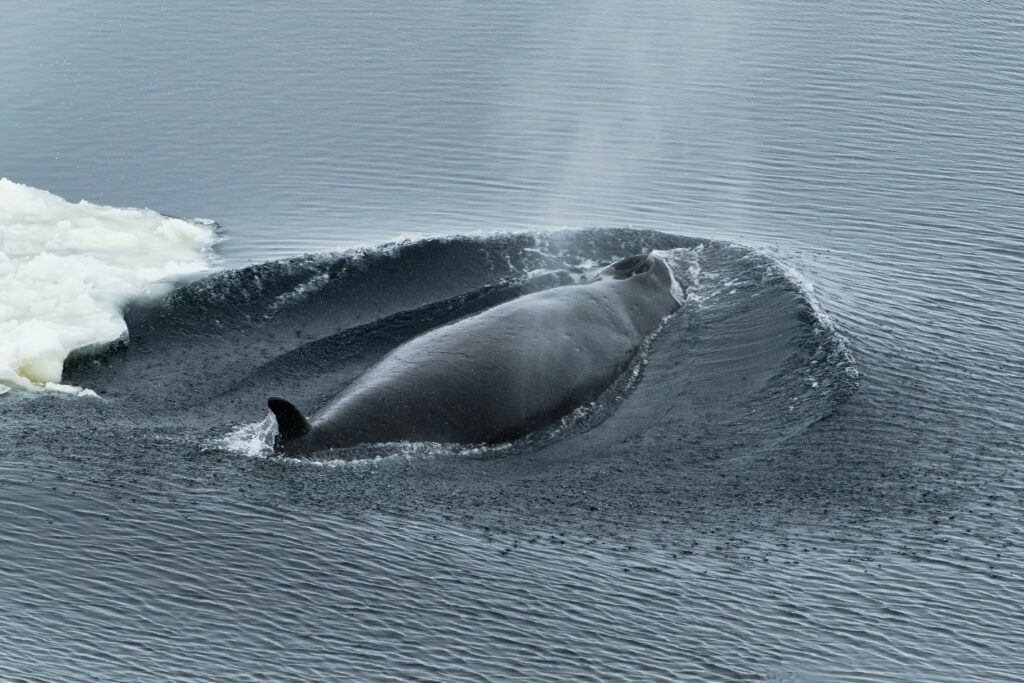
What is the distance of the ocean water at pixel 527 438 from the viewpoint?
2634cm

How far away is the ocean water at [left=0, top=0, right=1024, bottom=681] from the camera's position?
26344 mm

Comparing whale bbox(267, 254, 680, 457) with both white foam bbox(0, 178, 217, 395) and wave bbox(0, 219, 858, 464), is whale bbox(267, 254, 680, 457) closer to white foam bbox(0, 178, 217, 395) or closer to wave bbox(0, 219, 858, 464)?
wave bbox(0, 219, 858, 464)

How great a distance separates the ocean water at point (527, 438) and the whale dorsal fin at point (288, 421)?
2.41 ft

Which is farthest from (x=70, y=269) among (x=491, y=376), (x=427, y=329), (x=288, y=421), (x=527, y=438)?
(x=527, y=438)

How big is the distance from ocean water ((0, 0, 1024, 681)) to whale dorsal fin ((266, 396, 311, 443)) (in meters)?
0.73

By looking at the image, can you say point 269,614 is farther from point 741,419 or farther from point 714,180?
point 714,180

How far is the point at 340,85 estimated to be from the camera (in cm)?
7344

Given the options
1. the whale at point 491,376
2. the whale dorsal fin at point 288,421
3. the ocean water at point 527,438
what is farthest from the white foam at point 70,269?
the whale at point 491,376

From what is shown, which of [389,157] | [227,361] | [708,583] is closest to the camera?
[708,583]

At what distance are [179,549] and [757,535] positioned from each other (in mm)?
12214

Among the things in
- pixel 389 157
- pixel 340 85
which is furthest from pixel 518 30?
pixel 389 157

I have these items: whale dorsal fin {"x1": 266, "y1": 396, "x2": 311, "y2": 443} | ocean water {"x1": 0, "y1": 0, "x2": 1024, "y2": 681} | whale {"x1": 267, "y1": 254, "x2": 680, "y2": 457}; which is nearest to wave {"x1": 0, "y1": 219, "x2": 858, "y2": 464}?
ocean water {"x1": 0, "y1": 0, "x2": 1024, "y2": 681}

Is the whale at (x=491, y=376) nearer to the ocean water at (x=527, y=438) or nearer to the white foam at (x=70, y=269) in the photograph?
the ocean water at (x=527, y=438)

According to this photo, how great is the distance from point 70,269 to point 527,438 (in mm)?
15702
